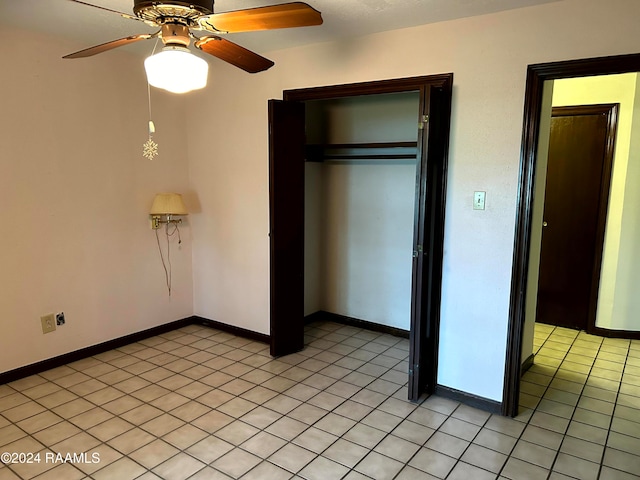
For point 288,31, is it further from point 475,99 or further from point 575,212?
point 575,212

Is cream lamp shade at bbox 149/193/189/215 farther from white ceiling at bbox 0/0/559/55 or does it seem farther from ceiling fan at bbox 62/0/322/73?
ceiling fan at bbox 62/0/322/73

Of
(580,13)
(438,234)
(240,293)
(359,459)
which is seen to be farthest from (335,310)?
(580,13)

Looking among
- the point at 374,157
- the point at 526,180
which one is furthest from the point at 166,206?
the point at 526,180

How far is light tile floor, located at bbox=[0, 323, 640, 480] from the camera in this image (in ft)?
7.22

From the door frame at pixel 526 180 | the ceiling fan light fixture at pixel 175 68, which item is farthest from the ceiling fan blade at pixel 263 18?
the door frame at pixel 526 180

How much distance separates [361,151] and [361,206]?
0.50 meters

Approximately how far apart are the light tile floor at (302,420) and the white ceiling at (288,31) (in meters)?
2.33

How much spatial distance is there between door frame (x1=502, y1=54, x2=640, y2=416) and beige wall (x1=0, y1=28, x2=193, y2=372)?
9.39 feet

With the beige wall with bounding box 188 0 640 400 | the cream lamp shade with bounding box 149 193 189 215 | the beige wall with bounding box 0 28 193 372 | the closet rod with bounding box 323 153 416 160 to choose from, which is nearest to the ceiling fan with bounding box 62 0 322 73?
the beige wall with bounding box 188 0 640 400

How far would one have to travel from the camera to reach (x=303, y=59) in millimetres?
3307

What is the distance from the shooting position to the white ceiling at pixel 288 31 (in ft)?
7.82

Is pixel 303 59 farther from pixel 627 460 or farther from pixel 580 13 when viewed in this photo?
pixel 627 460

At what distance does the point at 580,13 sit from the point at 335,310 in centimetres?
306

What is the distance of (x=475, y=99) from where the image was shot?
2.64 m
